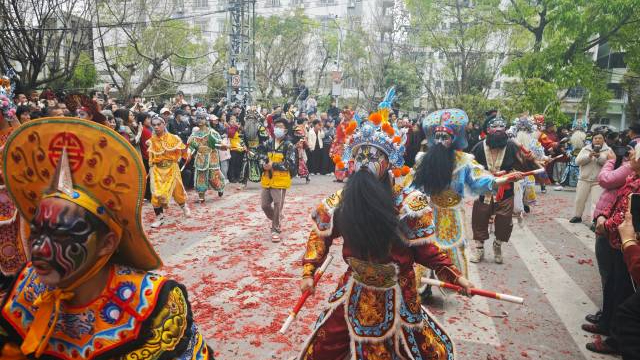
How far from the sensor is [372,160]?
2826mm

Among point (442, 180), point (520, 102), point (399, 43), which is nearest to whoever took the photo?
point (442, 180)

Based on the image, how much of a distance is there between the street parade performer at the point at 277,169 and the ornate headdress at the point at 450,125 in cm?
287

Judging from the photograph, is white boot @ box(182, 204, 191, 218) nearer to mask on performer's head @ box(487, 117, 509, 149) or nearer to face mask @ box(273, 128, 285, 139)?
face mask @ box(273, 128, 285, 139)

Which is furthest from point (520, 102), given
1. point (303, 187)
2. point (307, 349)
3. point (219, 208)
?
point (307, 349)

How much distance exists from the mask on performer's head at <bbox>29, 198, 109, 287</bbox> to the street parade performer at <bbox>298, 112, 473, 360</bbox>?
4.30 ft

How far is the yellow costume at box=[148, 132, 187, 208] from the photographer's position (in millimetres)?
7738

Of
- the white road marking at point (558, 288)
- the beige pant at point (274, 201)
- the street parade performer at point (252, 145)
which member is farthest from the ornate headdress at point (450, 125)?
the street parade performer at point (252, 145)

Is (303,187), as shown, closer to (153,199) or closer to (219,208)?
(219,208)

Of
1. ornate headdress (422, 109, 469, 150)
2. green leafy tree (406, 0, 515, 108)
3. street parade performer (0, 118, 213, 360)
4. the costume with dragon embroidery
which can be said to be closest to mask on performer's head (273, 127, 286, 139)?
ornate headdress (422, 109, 469, 150)

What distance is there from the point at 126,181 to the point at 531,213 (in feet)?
33.8

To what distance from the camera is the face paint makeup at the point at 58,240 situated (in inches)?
61.4

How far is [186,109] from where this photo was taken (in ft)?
42.2

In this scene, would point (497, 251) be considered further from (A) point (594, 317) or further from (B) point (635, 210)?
(B) point (635, 210)

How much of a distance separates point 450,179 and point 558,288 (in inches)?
93.8
